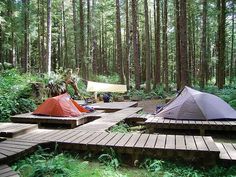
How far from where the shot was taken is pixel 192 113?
7090mm

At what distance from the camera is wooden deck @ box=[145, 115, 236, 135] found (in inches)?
250

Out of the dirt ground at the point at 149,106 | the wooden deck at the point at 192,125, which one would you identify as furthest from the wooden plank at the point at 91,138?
the dirt ground at the point at 149,106

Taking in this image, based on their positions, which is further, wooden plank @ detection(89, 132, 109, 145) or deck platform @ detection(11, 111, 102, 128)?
deck platform @ detection(11, 111, 102, 128)

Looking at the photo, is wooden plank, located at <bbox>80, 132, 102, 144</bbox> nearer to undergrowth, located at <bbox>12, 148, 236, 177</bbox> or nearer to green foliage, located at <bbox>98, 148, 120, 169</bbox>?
undergrowth, located at <bbox>12, 148, 236, 177</bbox>

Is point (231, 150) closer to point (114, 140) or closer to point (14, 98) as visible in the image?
point (114, 140)

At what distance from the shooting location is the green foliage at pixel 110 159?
449 centimetres

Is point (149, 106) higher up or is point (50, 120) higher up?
point (50, 120)

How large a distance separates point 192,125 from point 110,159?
266 cm

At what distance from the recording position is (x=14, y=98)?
905 centimetres

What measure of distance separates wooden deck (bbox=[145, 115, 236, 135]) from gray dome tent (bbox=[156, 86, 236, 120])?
0.32 m

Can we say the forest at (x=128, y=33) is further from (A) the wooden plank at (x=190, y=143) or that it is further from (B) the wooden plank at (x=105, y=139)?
(B) the wooden plank at (x=105, y=139)

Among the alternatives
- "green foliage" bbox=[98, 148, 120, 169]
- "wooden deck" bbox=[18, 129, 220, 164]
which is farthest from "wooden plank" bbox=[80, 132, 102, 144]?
"green foliage" bbox=[98, 148, 120, 169]

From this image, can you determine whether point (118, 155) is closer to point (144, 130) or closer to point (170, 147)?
point (170, 147)

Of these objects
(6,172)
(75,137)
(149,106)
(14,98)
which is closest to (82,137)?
(75,137)
